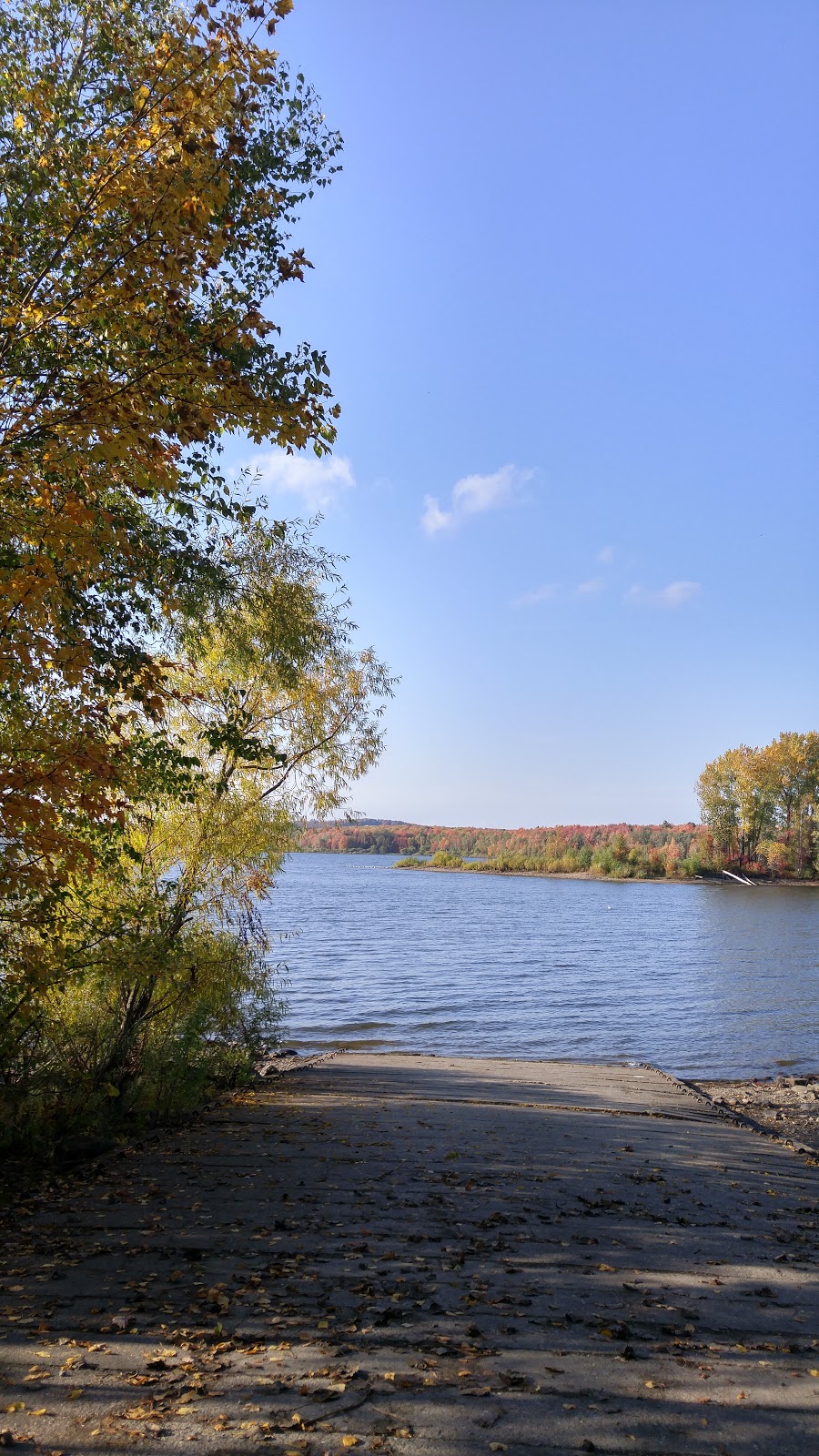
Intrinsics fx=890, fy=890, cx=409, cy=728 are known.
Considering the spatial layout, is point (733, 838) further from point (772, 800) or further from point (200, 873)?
point (200, 873)

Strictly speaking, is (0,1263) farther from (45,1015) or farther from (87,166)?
(87,166)

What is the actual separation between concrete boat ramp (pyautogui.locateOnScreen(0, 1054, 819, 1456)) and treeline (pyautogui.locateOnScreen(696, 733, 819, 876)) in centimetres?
8093

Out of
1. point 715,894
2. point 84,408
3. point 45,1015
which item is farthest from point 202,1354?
point 715,894

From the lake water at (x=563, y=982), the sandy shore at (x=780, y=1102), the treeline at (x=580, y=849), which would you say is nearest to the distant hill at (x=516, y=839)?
the treeline at (x=580, y=849)

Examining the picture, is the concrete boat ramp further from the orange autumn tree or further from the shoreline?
the shoreline

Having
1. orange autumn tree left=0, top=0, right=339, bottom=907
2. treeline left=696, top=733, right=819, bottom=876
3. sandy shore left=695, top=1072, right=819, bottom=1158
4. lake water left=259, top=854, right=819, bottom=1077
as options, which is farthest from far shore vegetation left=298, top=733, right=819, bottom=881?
orange autumn tree left=0, top=0, right=339, bottom=907

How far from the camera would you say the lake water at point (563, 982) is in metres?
20.2

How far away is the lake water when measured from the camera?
796 inches

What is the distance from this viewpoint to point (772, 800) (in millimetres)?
84875

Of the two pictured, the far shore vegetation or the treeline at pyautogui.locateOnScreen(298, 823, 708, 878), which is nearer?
the far shore vegetation

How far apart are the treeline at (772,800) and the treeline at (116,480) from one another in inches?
3198

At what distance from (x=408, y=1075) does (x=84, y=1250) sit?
912 centimetres

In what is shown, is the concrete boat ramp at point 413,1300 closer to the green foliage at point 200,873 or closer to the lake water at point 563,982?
the green foliage at point 200,873

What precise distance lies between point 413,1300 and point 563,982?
25934 millimetres
